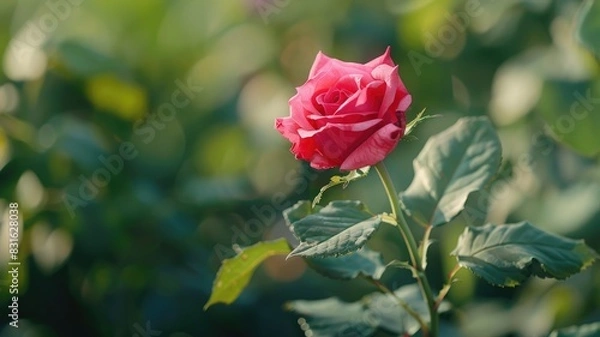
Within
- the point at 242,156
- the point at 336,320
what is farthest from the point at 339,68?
the point at 242,156

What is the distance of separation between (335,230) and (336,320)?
0.23 m

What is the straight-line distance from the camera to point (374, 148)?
70 cm

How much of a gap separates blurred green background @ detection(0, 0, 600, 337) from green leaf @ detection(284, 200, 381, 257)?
26.6 inches

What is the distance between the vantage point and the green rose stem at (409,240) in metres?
0.78

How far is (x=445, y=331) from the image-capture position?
1.52 meters

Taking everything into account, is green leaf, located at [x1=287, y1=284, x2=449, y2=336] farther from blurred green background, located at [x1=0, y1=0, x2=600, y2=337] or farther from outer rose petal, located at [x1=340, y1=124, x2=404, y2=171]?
blurred green background, located at [x1=0, y1=0, x2=600, y2=337]

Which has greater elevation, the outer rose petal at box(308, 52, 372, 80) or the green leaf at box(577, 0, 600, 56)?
the outer rose petal at box(308, 52, 372, 80)

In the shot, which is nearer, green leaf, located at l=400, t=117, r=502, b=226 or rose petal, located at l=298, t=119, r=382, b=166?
rose petal, located at l=298, t=119, r=382, b=166

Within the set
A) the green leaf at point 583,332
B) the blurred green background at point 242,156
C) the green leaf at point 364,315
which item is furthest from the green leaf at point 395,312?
the blurred green background at point 242,156

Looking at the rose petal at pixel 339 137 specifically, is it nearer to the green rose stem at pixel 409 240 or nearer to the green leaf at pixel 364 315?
the green rose stem at pixel 409 240

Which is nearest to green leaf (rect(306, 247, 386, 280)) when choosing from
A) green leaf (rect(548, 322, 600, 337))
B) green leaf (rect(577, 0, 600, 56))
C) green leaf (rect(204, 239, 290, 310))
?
green leaf (rect(204, 239, 290, 310))

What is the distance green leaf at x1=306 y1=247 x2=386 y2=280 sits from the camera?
906 mm

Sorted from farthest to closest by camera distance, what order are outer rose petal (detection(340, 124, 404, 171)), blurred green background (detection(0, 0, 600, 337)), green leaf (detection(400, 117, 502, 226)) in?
blurred green background (detection(0, 0, 600, 337)) < green leaf (detection(400, 117, 502, 226)) < outer rose petal (detection(340, 124, 404, 171))

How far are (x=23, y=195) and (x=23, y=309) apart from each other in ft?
0.67
